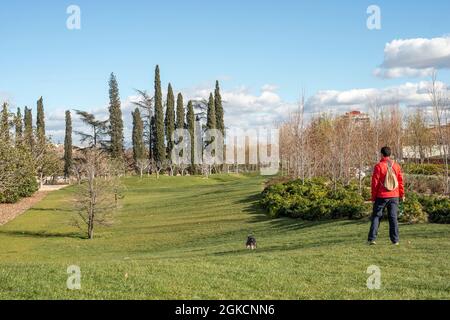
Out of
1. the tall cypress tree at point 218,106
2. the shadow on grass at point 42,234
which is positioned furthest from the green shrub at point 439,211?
the tall cypress tree at point 218,106

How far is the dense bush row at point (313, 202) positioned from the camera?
19.0m

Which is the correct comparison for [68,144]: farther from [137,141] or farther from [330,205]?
[330,205]

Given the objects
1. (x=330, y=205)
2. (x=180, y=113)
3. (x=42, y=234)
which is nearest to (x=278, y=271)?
(x=330, y=205)

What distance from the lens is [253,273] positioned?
8219 millimetres

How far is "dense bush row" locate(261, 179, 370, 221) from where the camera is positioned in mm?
18984

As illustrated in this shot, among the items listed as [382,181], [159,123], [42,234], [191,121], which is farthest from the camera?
[191,121]

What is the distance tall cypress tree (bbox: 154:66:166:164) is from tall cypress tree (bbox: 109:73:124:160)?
5330mm

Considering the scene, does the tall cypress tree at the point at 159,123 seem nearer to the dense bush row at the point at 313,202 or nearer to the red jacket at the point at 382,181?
the dense bush row at the point at 313,202

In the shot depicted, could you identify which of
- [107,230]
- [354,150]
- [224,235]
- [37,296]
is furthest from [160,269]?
[354,150]

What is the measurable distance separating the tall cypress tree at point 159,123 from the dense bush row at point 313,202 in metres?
42.6

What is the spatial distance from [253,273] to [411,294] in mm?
2531

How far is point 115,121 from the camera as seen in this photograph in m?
72.0

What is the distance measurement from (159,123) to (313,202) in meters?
51.0
